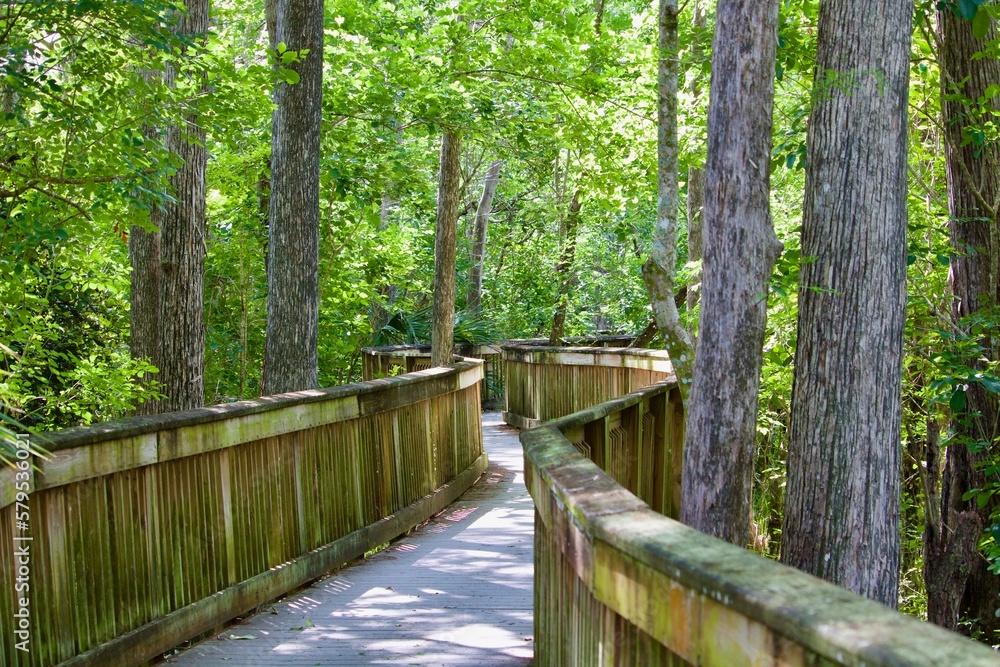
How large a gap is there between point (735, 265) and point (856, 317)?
0.60m

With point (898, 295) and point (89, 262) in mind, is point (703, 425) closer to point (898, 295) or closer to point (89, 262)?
point (898, 295)

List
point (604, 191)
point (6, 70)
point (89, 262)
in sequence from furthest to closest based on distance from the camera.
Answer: point (604, 191), point (89, 262), point (6, 70)

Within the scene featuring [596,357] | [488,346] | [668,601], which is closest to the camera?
[668,601]

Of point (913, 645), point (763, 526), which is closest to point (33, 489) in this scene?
point (913, 645)

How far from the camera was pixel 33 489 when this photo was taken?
4172 mm

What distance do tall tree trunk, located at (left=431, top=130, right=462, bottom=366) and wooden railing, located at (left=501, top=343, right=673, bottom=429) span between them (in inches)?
77.4

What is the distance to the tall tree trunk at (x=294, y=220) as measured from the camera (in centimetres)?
877

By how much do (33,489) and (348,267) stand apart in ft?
39.2

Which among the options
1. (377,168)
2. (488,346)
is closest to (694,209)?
(377,168)

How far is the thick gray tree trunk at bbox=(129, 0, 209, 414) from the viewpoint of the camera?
862cm

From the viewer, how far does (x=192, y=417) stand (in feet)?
17.5

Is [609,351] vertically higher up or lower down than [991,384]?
lower down

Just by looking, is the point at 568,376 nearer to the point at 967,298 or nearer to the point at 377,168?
the point at 377,168

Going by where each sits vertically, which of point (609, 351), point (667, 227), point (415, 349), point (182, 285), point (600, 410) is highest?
point (667, 227)
